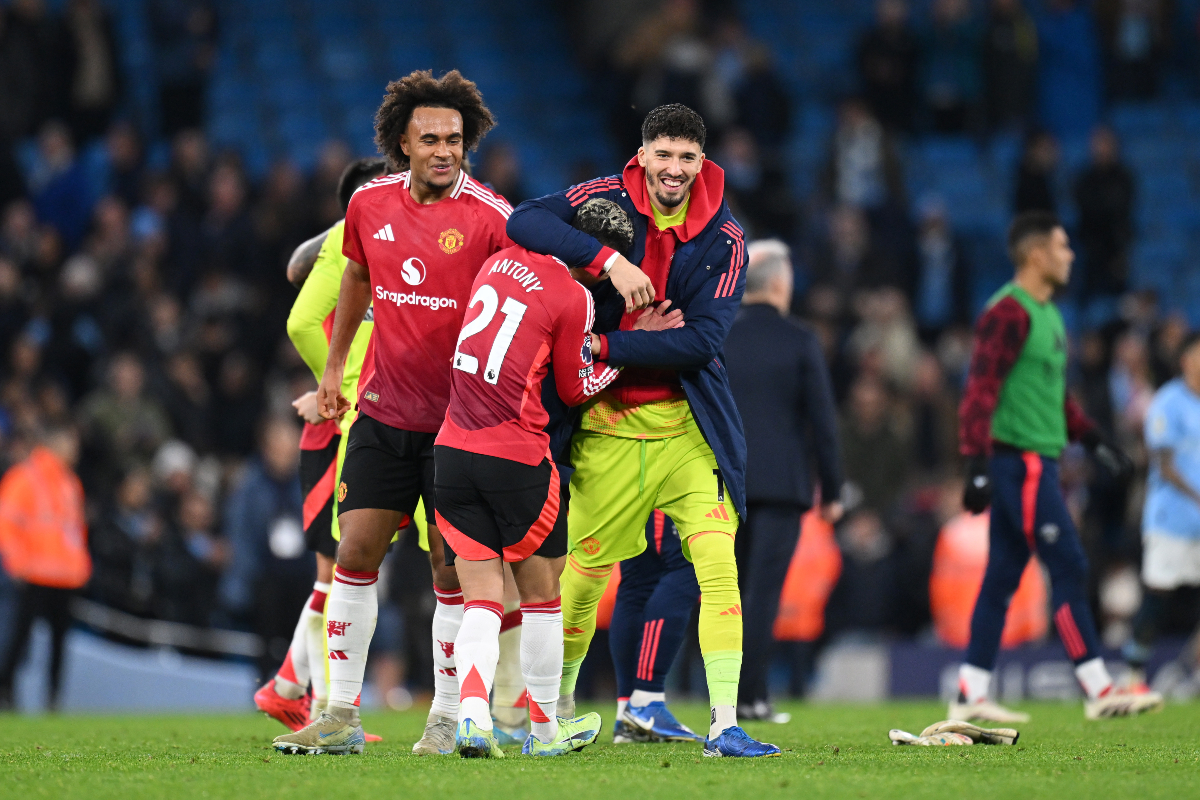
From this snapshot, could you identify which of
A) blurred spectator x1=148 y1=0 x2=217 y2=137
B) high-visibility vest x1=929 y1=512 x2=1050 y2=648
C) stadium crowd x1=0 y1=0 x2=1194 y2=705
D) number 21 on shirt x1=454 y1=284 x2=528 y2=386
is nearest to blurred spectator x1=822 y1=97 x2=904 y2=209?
stadium crowd x1=0 y1=0 x2=1194 y2=705

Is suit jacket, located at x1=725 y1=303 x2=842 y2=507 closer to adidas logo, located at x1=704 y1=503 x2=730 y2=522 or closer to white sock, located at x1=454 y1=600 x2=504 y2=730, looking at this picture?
adidas logo, located at x1=704 y1=503 x2=730 y2=522

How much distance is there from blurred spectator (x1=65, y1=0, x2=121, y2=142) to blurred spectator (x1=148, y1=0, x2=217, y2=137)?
510mm

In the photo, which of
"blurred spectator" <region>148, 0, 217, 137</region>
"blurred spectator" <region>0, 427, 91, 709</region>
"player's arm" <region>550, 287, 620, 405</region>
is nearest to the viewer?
"player's arm" <region>550, 287, 620, 405</region>

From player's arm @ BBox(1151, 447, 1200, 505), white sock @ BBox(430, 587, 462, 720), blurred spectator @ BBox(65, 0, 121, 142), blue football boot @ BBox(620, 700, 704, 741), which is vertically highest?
blurred spectator @ BBox(65, 0, 121, 142)

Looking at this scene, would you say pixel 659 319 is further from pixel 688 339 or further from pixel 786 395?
pixel 786 395

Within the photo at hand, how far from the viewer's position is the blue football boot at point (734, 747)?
5.55 m

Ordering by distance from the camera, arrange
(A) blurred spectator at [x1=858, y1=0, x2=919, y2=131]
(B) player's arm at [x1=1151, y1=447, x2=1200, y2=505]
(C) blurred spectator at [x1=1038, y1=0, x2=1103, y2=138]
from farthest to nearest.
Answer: (C) blurred spectator at [x1=1038, y1=0, x2=1103, y2=138] < (A) blurred spectator at [x1=858, y1=0, x2=919, y2=131] < (B) player's arm at [x1=1151, y1=447, x2=1200, y2=505]

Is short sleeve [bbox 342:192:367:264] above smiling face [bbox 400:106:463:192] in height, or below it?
below

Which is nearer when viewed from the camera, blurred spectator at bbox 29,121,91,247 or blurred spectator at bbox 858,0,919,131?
blurred spectator at bbox 29,121,91,247

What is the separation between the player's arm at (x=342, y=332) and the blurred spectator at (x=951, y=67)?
508 inches

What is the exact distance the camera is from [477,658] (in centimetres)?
546

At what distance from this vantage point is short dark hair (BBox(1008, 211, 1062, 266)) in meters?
8.07

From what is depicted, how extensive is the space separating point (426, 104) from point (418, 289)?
0.73m

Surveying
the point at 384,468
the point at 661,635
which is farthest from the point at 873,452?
the point at 384,468
